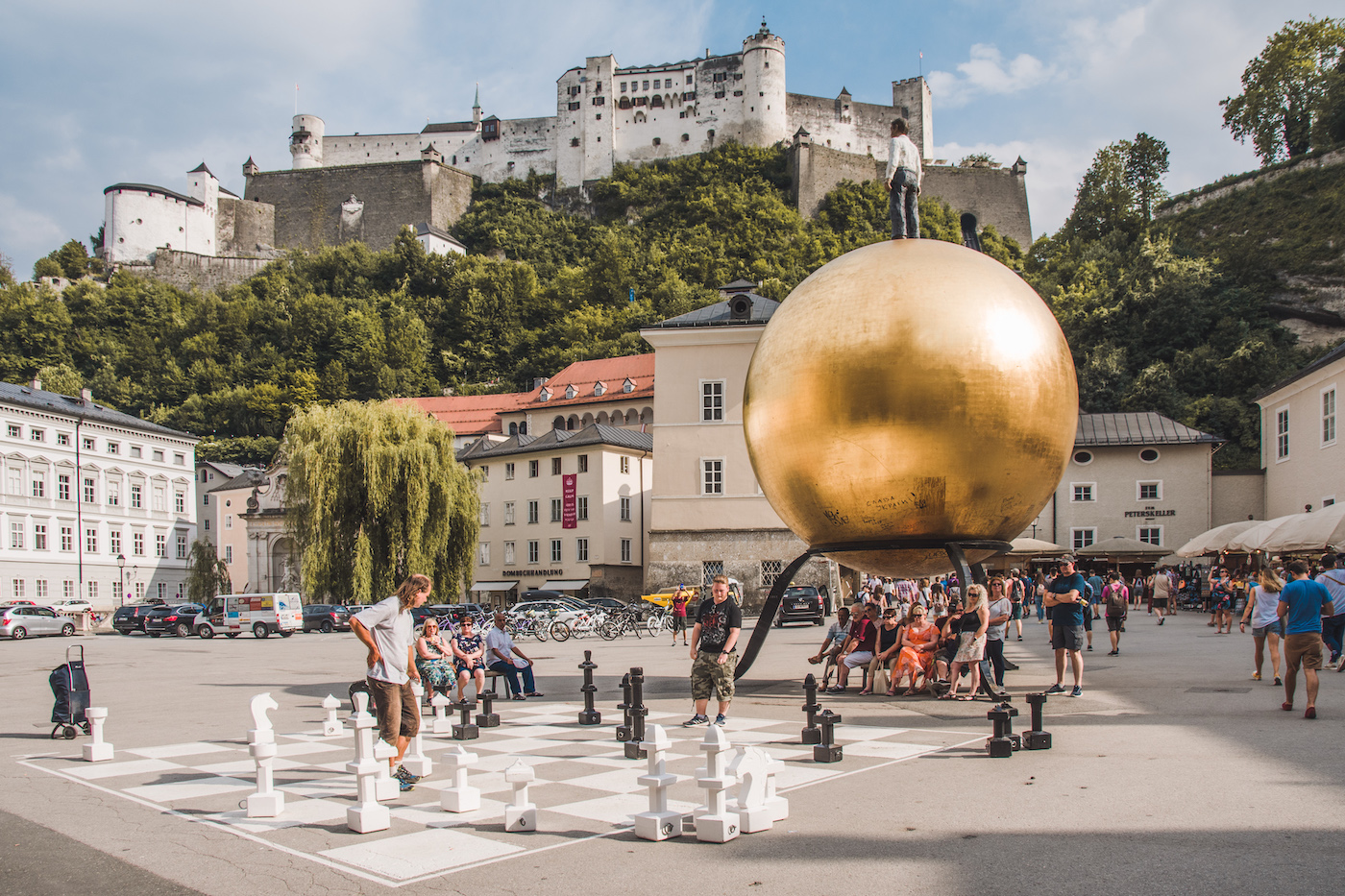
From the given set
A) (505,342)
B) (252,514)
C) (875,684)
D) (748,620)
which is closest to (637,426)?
(252,514)

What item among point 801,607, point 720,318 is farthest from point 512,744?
point 720,318

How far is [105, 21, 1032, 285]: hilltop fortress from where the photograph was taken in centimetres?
11562

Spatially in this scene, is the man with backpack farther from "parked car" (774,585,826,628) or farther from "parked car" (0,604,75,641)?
"parked car" (0,604,75,641)

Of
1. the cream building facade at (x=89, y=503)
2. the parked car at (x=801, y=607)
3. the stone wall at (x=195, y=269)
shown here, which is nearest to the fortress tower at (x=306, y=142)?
the stone wall at (x=195, y=269)

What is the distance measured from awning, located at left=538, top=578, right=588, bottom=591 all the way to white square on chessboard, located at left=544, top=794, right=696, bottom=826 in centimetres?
4311

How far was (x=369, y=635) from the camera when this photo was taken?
849 cm

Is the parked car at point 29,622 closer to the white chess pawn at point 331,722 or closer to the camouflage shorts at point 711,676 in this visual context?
the white chess pawn at point 331,722

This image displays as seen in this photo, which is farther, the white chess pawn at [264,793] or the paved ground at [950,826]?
the white chess pawn at [264,793]

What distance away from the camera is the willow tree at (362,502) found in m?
36.7

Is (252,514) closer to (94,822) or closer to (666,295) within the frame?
(666,295)

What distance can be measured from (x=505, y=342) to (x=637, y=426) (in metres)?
41.4

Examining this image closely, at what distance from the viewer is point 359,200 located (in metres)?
123

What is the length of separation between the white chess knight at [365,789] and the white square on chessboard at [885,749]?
480 centimetres

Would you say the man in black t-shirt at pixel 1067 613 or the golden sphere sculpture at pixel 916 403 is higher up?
the golden sphere sculpture at pixel 916 403
